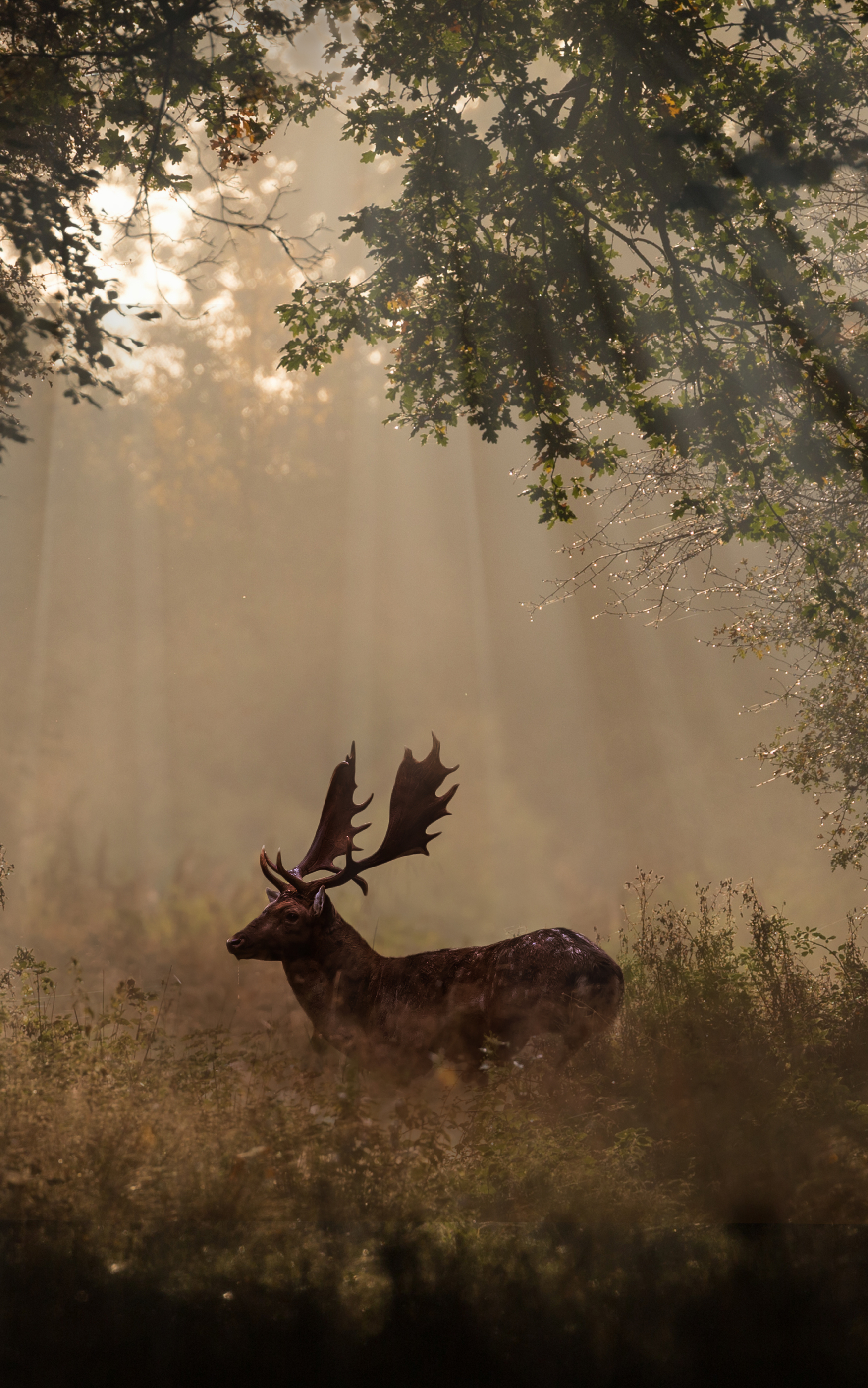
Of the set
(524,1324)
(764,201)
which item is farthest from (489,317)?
(524,1324)

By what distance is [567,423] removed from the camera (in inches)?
268

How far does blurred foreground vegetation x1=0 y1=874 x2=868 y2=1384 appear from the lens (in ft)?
11.3

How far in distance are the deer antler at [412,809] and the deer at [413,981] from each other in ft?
0.04

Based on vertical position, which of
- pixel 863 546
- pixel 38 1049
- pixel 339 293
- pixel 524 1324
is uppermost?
pixel 339 293

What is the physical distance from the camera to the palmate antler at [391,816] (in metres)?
6.46

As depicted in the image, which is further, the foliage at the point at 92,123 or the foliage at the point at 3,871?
the foliage at the point at 3,871

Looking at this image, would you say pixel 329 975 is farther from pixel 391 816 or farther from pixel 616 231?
pixel 616 231

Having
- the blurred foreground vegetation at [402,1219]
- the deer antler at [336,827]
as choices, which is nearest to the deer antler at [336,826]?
the deer antler at [336,827]

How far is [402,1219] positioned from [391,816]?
318 cm

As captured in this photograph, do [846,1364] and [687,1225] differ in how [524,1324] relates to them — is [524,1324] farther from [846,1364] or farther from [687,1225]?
[846,1364]

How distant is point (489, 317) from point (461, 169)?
1176 millimetres

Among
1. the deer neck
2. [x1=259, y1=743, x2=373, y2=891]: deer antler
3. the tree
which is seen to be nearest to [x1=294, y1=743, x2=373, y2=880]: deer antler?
[x1=259, y1=743, x2=373, y2=891]: deer antler

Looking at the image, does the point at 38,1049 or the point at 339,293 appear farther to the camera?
the point at 339,293

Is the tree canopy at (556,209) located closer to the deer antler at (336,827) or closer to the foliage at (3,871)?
the deer antler at (336,827)
